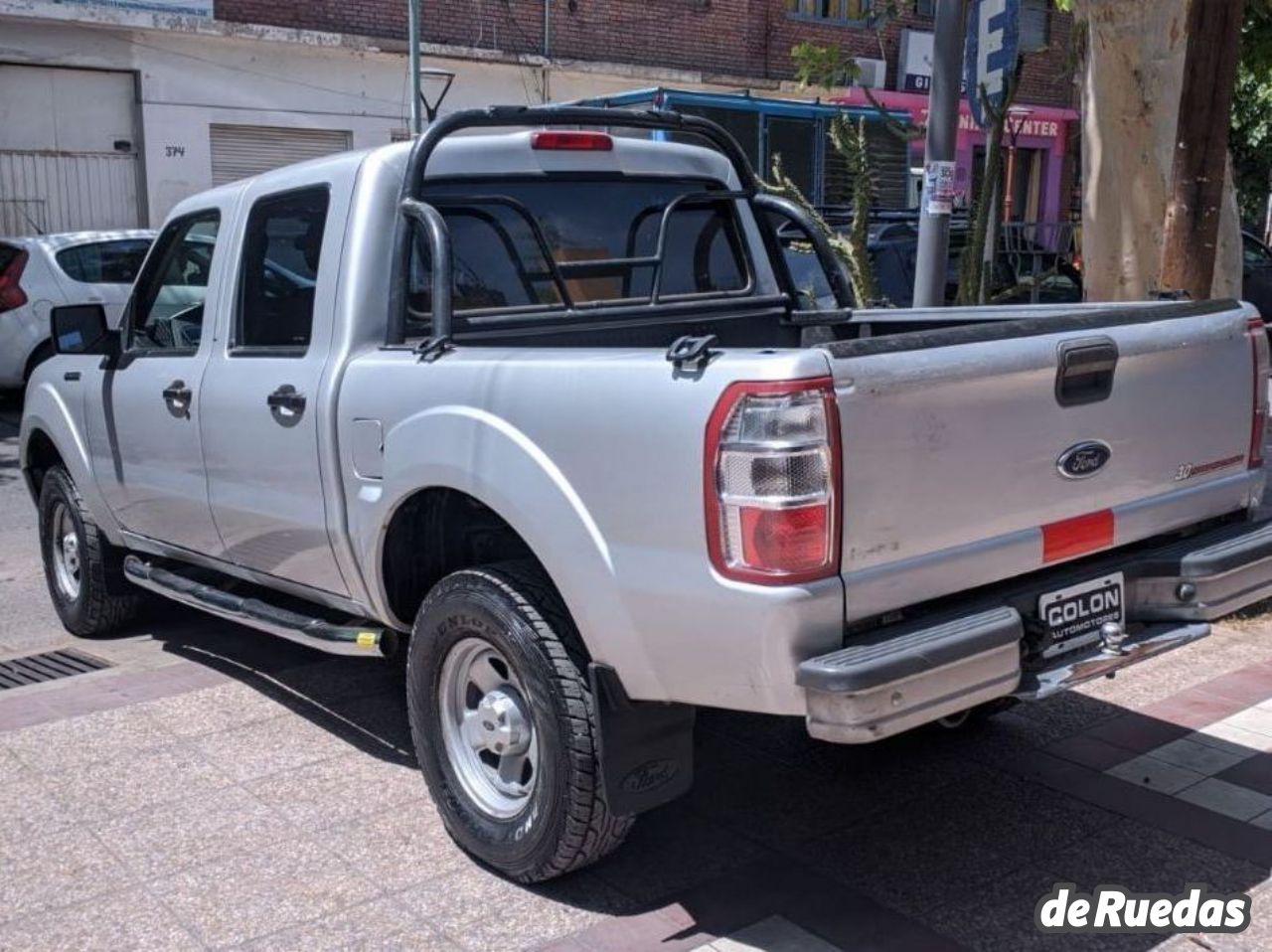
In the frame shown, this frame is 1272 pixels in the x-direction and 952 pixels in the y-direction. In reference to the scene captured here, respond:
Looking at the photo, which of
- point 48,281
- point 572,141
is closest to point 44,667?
point 572,141

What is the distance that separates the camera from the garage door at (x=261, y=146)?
66.0ft

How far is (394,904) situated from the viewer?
3.81 metres

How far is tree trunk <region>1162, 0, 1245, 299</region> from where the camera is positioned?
640 centimetres

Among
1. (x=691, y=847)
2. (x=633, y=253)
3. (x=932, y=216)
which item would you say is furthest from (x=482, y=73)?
(x=691, y=847)

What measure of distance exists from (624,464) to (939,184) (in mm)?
4600

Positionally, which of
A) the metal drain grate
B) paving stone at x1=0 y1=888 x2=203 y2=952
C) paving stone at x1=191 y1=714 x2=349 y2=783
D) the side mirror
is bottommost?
the metal drain grate

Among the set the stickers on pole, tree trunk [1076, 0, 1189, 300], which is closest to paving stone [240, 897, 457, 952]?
the stickers on pole

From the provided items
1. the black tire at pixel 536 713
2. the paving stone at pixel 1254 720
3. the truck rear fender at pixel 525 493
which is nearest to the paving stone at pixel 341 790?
the black tire at pixel 536 713

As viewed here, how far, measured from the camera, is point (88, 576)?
6242 mm

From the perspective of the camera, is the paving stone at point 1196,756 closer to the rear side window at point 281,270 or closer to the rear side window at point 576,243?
the rear side window at point 576,243

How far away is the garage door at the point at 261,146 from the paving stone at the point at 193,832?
54.5 ft

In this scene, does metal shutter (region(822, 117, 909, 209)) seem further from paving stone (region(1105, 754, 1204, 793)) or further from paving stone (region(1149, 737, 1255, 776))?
paving stone (region(1105, 754, 1204, 793))

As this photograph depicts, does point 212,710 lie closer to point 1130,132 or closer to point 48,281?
point 1130,132

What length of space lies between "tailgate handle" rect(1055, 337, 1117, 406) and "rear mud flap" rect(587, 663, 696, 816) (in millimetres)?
1269
